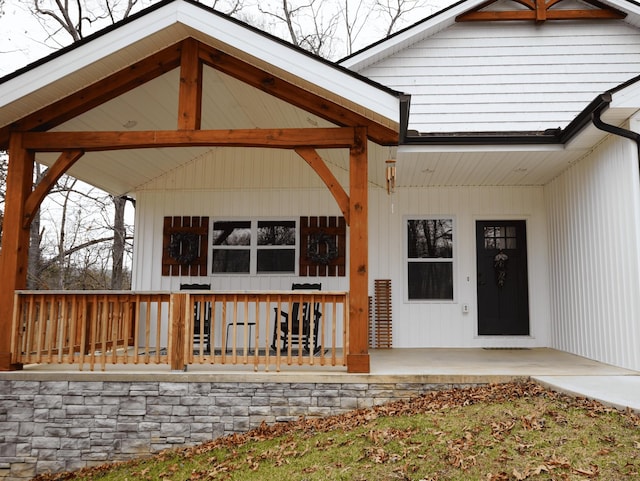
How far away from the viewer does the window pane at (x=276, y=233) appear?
7.68 metres

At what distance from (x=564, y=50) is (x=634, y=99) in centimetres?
334

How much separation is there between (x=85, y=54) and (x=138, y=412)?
3.51 metres

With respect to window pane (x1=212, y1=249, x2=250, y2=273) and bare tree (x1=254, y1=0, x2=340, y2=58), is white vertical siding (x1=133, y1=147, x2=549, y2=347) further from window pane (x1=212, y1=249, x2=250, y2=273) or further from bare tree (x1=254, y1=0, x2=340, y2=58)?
bare tree (x1=254, y1=0, x2=340, y2=58)

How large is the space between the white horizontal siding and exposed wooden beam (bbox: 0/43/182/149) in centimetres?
361

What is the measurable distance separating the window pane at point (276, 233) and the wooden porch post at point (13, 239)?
10.6 feet

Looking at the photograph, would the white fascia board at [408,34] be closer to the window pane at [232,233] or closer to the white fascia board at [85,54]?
the window pane at [232,233]

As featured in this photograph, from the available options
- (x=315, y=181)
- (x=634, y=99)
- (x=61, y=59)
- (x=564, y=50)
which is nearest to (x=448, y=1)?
(x=564, y=50)

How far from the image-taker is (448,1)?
15664 mm

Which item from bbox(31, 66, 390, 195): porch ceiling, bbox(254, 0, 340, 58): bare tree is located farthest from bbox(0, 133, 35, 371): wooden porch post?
bbox(254, 0, 340, 58): bare tree

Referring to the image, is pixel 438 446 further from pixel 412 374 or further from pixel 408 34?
pixel 408 34

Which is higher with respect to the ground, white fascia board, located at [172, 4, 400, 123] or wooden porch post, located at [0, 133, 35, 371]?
white fascia board, located at [172, 4, 400, 123]

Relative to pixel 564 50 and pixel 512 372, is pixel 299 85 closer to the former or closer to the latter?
pixel 512 372

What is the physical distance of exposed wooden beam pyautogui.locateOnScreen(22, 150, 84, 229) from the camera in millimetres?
5250

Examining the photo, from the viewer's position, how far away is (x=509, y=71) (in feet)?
25.6
